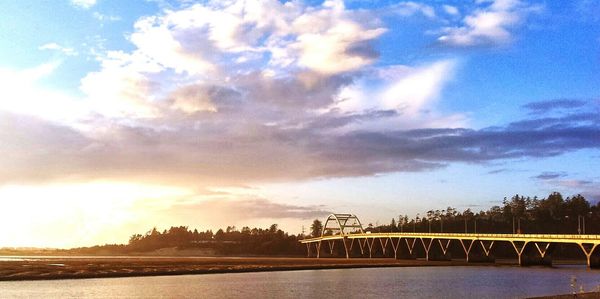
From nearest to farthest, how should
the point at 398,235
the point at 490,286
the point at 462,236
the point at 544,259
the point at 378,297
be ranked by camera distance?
the point at 378,297, the point at 490,286, the point at 544,259, the point at 462,236, the point at 398,235

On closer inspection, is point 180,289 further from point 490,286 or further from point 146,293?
point 490,286

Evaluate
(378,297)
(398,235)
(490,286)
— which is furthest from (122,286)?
(398,235)

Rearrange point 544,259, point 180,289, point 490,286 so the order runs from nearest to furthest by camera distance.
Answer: point 180,289 → point 490,286 → point 544,259

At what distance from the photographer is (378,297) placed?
55156mm

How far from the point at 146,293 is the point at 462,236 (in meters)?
113

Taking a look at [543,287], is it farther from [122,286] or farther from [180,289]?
[122,286]

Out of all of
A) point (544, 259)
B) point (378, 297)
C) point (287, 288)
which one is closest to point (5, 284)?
point (287, 288)

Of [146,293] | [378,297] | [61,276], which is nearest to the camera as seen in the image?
[378,297]

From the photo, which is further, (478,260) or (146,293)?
(478,260)

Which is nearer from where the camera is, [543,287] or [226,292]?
[226,292]

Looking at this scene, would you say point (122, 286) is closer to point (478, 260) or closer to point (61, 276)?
point (61, 276)

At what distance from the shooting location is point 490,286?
68.7 meters

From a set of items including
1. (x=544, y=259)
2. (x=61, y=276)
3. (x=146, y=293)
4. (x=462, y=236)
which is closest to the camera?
(x=146, y=293)

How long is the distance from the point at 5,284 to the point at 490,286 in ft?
185
